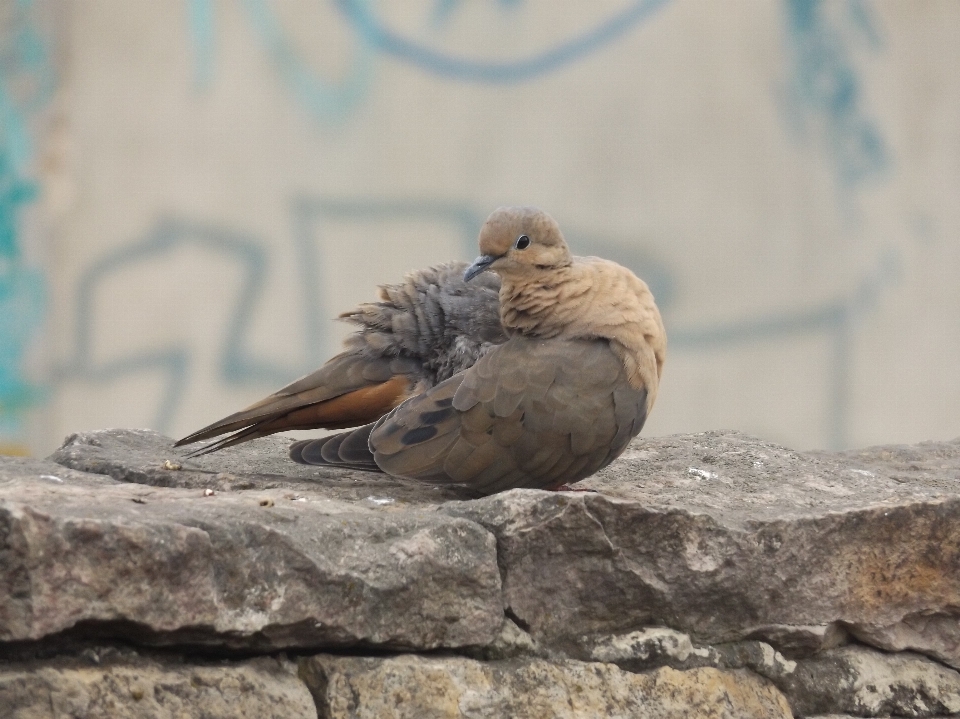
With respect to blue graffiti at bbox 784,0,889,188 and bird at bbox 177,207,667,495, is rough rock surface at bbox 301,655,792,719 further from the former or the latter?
blue graffiti at bbox 784,0,889,188

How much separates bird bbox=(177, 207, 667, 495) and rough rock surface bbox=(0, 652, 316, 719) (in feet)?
2.19

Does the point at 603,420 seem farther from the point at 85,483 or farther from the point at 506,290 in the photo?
the point at 85,483

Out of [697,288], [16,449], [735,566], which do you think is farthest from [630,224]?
[735,566]

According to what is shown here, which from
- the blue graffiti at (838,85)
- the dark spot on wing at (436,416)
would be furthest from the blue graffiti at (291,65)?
the dark spot on wing at (436,416)

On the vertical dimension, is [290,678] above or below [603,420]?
below

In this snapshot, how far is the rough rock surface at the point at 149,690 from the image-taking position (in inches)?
76.9

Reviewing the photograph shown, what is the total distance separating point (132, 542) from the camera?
79.2 inches

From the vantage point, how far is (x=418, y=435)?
277 cm

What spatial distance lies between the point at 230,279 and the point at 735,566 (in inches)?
134

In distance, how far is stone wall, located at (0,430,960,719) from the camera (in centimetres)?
202

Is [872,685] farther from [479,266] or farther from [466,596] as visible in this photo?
[479,266]

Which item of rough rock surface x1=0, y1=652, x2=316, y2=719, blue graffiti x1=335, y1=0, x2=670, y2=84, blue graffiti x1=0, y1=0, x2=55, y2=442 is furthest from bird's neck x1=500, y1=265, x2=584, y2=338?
blue graffiti x1=0, y1=0, x2=55, y2=442

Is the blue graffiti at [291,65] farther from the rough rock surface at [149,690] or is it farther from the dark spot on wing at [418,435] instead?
the rough rock surface at [149,690]

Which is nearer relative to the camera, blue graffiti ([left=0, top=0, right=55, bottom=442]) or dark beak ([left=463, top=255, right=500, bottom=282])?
dark beak ([left=463, top=255, right=500, bottom=282])
